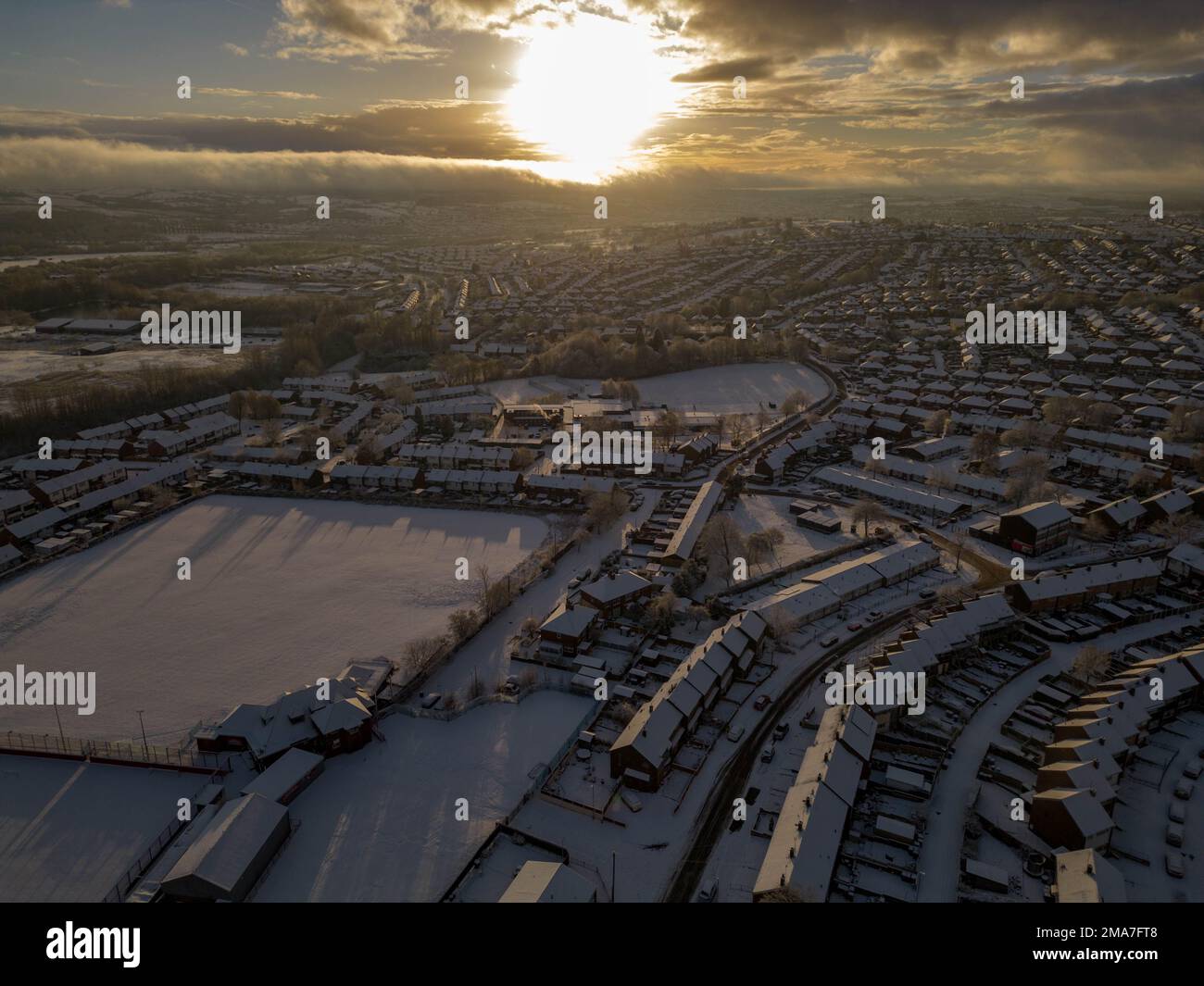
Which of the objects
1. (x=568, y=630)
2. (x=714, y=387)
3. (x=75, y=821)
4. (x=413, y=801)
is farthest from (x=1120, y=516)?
(x=75, y=821)

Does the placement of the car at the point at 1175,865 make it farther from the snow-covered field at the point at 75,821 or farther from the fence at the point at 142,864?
the snow-covered field at the point at 75,821

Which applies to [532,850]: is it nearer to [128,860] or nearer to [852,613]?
[128,860]

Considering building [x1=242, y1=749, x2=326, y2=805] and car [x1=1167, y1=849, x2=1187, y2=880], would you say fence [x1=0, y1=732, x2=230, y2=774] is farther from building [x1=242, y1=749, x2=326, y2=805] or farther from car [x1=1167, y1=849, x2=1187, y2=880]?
car [x1=1167, y1=849, x2=1187, y2=880]

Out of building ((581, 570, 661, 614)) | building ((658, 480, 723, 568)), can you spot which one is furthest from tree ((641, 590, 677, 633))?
building ((658, 480, 723, 568))

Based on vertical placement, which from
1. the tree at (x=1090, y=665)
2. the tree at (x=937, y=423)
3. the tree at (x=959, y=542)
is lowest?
the tree at (x=1090, y=665)

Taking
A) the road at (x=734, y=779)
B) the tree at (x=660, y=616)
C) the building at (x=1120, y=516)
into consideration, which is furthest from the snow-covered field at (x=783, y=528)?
the building at (x=1120, y=516)

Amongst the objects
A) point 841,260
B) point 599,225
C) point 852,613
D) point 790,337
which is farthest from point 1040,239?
point 852,613
